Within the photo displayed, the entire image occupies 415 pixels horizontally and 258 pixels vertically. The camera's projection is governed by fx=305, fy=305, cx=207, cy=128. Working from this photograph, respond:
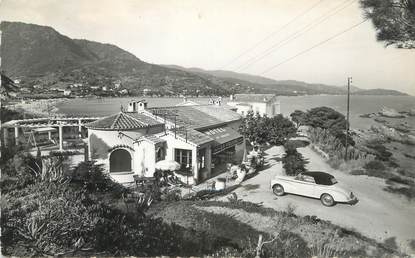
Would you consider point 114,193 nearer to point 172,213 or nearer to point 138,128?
point 172,213

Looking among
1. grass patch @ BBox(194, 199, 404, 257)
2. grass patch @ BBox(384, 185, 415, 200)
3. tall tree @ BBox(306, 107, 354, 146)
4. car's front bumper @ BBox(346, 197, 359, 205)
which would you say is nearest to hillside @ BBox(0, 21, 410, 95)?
tall tree @ BBox(306, 107, 354, 146)

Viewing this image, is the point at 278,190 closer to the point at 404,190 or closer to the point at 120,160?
the point at 404,190

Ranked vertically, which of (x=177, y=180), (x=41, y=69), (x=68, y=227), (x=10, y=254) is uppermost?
(x=41, y=69)

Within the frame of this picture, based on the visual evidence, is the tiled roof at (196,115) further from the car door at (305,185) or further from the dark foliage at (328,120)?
the dark foliage at (328,120)

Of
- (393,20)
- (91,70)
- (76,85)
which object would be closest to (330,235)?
(393,20)

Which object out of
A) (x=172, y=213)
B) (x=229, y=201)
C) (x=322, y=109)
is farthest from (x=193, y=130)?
(x=322, y=109)

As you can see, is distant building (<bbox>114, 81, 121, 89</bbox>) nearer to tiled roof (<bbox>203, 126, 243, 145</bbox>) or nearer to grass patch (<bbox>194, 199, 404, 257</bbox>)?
tiled roof (<bbox>203, 126, 243, 145</bbox>)
